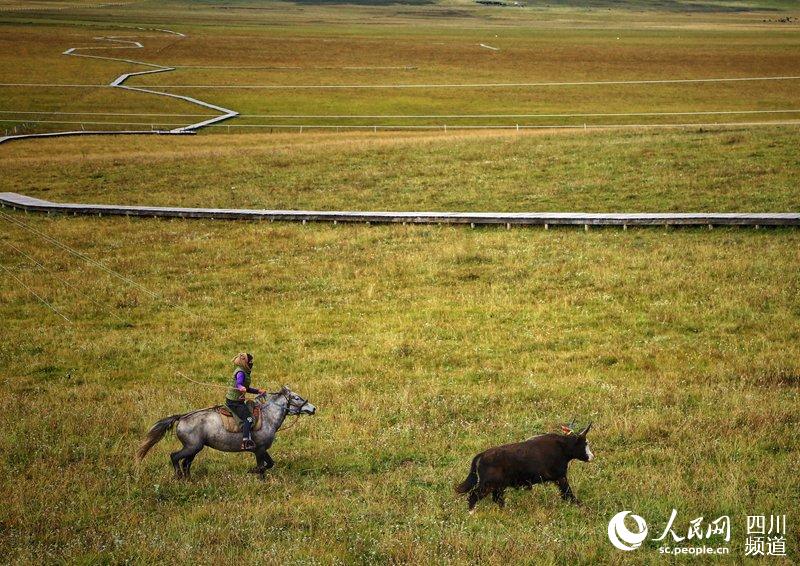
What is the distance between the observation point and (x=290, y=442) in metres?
16.0

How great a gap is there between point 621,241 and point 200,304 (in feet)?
52.7

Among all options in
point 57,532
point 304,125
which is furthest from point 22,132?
point 57,532

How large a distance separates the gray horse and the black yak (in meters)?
3.12

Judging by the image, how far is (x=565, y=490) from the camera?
12828 millimetres

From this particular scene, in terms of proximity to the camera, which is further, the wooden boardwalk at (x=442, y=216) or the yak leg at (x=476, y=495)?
the wooden boardwalk at (x=442, y=216)

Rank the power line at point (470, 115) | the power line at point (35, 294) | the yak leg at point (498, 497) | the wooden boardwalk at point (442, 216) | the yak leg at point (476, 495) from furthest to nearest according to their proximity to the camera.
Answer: the power line at point (470, 115) → the wooden boardwalk at point (442, 216) → the power line at point (35, 294) → the yak leg at point (498, 497) → the yak leg at point (476, 495)

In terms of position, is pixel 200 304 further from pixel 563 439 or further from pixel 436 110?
pixel 436 110

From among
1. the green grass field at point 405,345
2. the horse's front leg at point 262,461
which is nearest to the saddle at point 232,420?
the horse's front leg at point 262,461

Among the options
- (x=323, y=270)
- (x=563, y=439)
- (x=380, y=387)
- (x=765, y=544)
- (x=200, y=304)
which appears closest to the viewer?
(x=765, y=544)

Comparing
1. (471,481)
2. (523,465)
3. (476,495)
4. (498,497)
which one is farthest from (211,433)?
(523,465)

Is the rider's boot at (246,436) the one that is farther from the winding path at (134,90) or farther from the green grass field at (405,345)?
the winding path at (134,90)

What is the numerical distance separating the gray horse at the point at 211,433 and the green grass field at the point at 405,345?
44 cm

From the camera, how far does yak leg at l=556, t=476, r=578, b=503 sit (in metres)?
12.8

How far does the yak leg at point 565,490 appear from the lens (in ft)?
41.9
